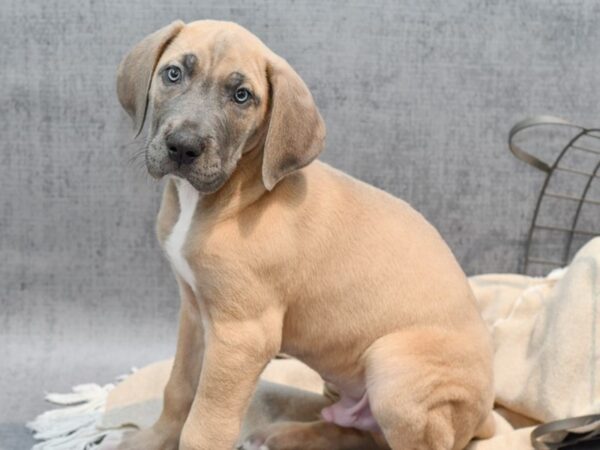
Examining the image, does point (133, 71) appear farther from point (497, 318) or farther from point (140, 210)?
point (497, 318)

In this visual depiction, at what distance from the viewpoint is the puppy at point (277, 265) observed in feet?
7.06

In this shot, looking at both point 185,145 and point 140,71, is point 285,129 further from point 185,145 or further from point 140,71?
point 140,71

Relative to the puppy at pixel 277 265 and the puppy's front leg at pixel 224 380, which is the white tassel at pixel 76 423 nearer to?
the puppy at pixel 277 265

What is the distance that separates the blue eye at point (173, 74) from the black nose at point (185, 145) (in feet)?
0.52

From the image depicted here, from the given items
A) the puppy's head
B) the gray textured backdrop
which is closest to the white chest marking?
the puppy's head

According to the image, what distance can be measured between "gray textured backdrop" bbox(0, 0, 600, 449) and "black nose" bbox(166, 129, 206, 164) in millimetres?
1400

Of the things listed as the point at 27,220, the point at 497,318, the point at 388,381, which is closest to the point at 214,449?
the point at 388,381

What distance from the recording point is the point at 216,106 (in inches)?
83.4

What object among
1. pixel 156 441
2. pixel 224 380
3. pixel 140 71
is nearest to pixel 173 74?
pixel 140 71

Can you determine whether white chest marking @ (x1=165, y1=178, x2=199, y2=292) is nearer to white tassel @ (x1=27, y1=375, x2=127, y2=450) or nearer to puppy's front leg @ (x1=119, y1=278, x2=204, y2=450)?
puppy's front leg @ (x1=119, y1=278, x2=204, y2=450)

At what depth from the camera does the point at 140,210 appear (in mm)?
3482

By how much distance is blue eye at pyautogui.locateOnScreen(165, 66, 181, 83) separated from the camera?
7.08 ft

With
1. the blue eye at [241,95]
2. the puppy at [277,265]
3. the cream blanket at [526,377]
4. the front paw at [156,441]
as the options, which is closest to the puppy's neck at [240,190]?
the puppy at [277,265]

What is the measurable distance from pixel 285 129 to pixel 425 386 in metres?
0.70
